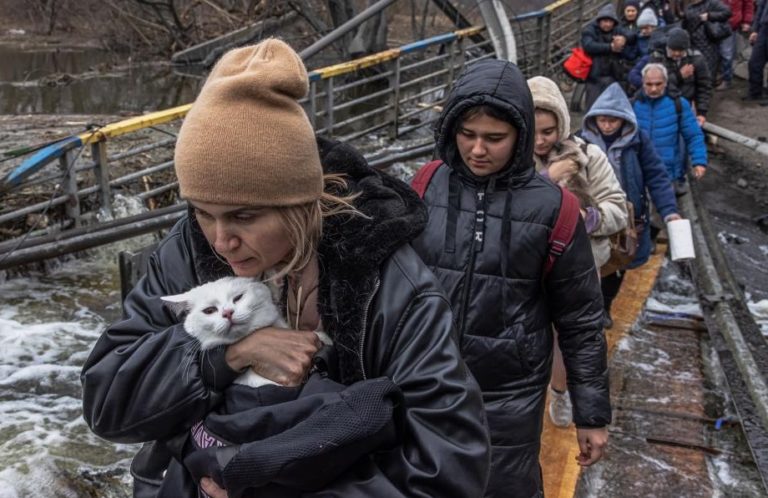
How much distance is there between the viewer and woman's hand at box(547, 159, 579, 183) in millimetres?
3660

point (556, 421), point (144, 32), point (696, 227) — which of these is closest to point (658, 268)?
point (696, 227)

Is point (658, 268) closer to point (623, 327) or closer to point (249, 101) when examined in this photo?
point (623, 327)

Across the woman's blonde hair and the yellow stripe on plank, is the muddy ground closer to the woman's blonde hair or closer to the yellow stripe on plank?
the yellow stripe on plank

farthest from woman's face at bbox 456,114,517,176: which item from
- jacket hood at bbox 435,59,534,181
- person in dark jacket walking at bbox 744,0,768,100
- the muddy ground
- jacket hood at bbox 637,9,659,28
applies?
person in dark jacket walking at bbox 744,0,768,100

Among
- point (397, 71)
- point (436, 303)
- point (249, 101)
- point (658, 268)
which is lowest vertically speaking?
point (658, 268)

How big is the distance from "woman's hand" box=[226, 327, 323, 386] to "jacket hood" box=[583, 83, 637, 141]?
3551 millimetres

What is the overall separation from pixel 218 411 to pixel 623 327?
15.2ft

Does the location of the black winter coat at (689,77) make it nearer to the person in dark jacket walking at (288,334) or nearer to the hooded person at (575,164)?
the hooded person at (575,164)

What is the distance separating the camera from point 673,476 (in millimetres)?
3850

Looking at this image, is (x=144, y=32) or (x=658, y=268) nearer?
(x=658, y=268)

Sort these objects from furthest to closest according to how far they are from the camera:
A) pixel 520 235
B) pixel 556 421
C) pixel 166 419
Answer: pixel 556 421 → pixel 520 235 → pixel 166 419

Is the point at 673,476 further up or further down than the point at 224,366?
further down

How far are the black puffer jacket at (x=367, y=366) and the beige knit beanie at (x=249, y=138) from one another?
0.57ft

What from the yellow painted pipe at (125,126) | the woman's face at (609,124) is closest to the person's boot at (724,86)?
the woman's face at (609,124)
